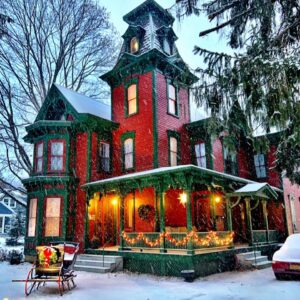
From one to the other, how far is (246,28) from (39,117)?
15.0 meters

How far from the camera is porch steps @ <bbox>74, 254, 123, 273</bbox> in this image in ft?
39.2

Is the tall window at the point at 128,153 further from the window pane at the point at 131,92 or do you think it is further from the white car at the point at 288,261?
the white car at the point at 288,261

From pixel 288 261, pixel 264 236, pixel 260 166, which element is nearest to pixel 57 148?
pixel 264 236

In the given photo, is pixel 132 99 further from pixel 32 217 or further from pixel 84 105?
pixel 32 217

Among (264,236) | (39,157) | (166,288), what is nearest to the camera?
(166,288)

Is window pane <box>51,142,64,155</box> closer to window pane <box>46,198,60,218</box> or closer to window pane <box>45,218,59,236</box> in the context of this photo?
window pane <box>46,198,60,218</box>

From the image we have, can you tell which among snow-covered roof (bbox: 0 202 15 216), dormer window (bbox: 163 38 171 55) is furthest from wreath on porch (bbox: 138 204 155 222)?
snow-covered roof (bbox: 0 202 15 216)

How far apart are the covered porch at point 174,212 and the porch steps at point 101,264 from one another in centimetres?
62

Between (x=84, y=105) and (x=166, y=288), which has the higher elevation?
(x=84, y=105)

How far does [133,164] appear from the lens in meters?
15.6

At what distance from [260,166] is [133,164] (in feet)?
28.9

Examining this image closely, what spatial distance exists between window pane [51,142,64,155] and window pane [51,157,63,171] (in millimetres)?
319

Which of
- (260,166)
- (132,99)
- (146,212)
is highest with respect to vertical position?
(132,99)

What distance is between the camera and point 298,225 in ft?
62.9
